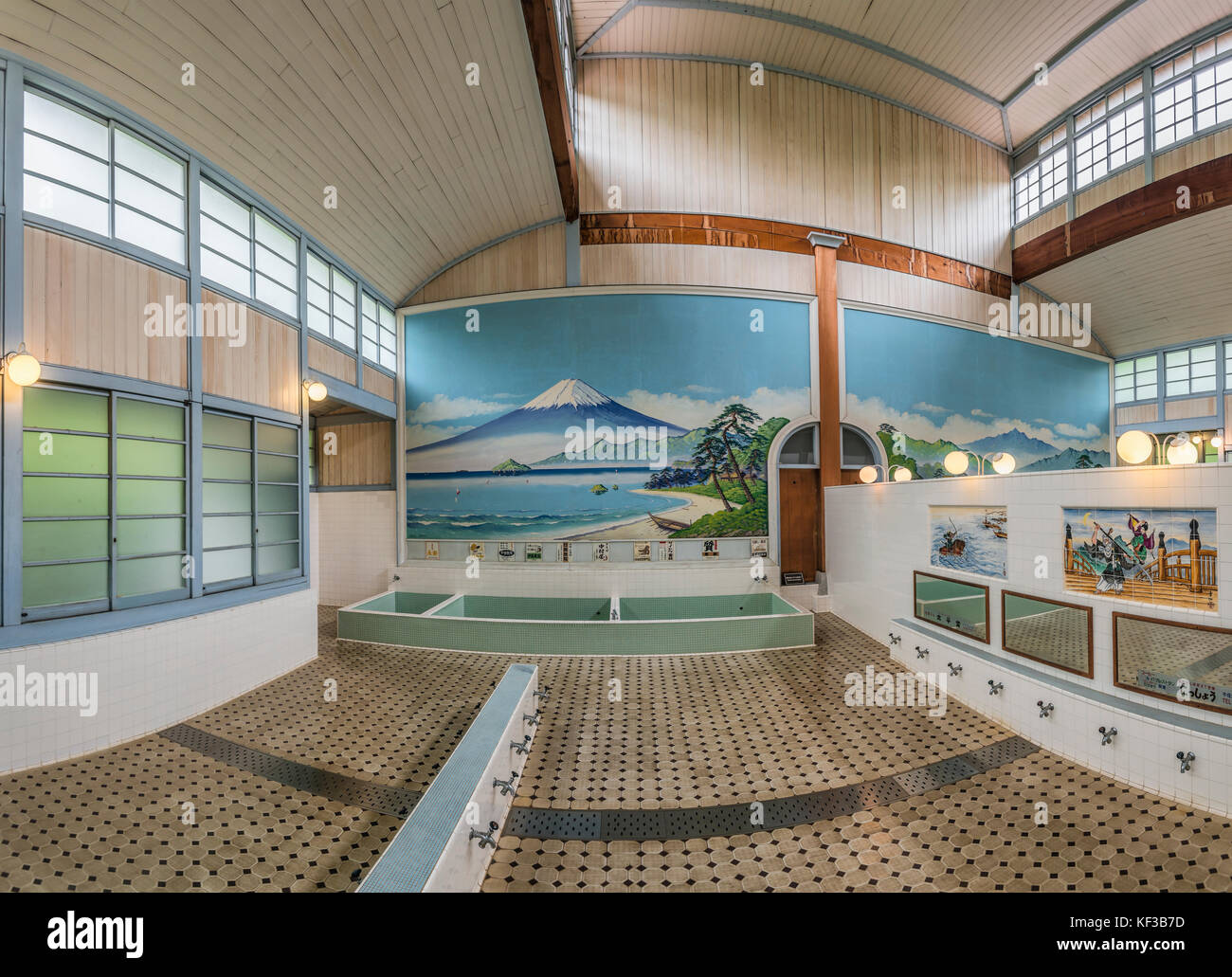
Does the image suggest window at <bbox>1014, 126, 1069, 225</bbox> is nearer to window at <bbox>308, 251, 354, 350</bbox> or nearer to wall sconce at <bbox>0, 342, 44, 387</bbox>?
window at <bbox>308, 251, 354, 350</bbox>

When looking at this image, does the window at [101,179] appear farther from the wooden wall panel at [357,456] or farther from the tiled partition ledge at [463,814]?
the tiled partition ledge at [463,814]

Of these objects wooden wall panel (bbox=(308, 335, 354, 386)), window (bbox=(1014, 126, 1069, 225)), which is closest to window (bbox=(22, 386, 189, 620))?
wooden wall panel (bbox=(308, 335, 354, 386))

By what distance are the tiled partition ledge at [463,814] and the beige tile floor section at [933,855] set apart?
0.26 meters

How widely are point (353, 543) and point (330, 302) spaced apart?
441 centimetres

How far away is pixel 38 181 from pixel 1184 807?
9.41m

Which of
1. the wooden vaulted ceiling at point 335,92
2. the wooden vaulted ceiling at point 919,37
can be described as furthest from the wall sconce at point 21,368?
the wooden vaulted ceiling at point 919,37

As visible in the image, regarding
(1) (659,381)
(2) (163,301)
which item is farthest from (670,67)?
(2) (163,301)

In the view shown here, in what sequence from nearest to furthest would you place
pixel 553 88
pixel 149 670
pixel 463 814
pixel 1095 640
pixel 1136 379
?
pixel 463 814, pixel 1095 640, pixel 149 670, pixel 553 88, pixel 1136 379

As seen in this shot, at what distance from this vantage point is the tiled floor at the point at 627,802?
2518mm

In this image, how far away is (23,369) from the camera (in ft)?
11.0

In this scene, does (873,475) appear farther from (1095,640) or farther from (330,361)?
(330,361)

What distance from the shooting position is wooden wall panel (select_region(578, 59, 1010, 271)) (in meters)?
8.54

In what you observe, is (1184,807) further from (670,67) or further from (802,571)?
(670,67)

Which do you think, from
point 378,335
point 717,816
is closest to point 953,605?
point 717,816
